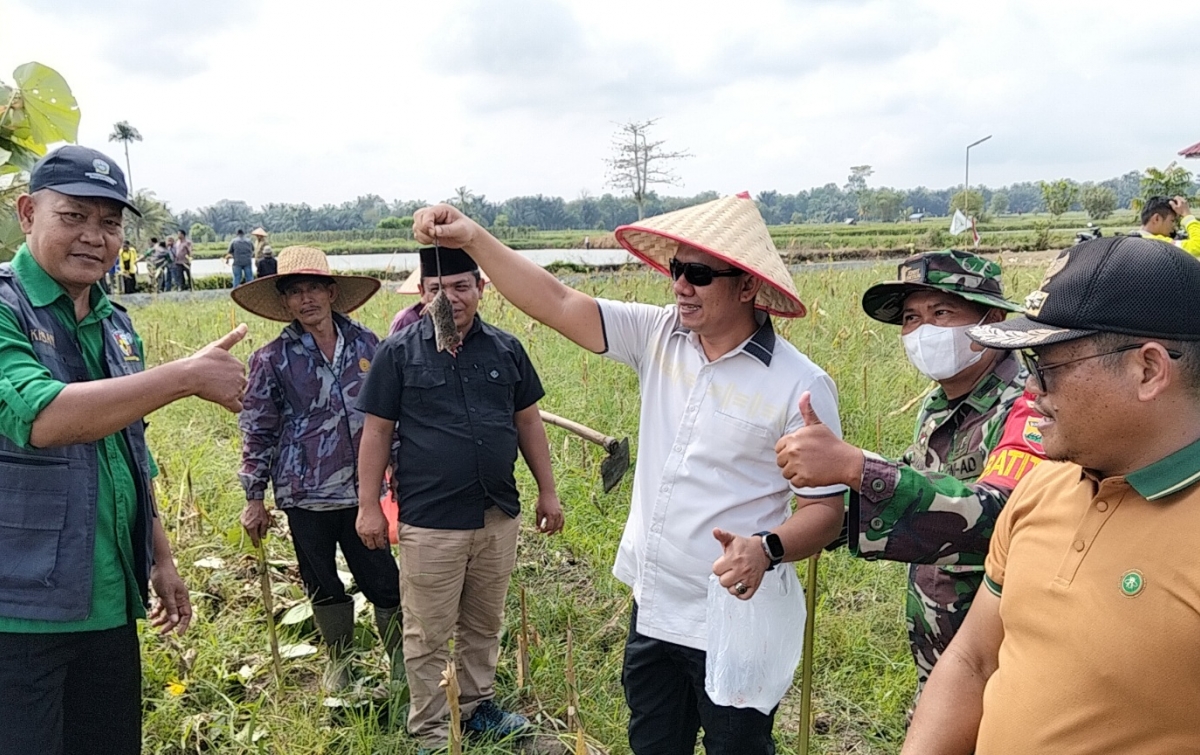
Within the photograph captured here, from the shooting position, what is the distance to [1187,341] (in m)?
1.11

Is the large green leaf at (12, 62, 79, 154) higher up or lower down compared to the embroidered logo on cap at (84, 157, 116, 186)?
higher up

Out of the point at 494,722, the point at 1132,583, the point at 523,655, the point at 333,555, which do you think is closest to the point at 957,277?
the point at 1132,583

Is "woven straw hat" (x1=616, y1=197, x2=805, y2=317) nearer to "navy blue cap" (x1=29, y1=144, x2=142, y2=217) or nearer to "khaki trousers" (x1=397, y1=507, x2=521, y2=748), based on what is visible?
"khaki trousers" (x1=397, y1=507, x2=521, y2=748)

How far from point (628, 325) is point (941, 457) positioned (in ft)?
2.98

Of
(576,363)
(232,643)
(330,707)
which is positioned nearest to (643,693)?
(330,707)

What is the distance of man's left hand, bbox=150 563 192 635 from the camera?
2.33m

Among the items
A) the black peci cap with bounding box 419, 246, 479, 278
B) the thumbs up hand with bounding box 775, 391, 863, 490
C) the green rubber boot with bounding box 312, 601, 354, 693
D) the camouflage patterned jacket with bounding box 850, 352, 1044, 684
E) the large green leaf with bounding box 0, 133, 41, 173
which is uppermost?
the large green leaf with bounding box 0, 133, 41, 173

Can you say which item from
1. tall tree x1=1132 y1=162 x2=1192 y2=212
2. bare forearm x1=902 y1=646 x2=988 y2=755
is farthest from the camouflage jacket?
tall tree x1=1132 y1=162 x2=1192 y2=212

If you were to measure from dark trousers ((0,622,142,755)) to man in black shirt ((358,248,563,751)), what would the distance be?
0.89m

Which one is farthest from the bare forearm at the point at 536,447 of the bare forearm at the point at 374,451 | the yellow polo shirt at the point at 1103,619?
the yellow polo shirt at the point at 1103,619

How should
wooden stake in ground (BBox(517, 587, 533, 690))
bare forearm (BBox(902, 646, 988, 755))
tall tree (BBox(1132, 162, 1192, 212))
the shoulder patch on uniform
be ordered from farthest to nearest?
1. tall tree (BBox(1132, 162, 1192, 212))
2. wooden stake in ground (BBox(517, 587, 533, 690))
3. the shoulder patch on uniform
4. bare forearm (BBox(902, 646, 988, 755))

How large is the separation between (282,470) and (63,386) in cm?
147

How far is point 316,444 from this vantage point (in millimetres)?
3133

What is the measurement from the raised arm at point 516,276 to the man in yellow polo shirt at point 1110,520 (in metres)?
1.12
